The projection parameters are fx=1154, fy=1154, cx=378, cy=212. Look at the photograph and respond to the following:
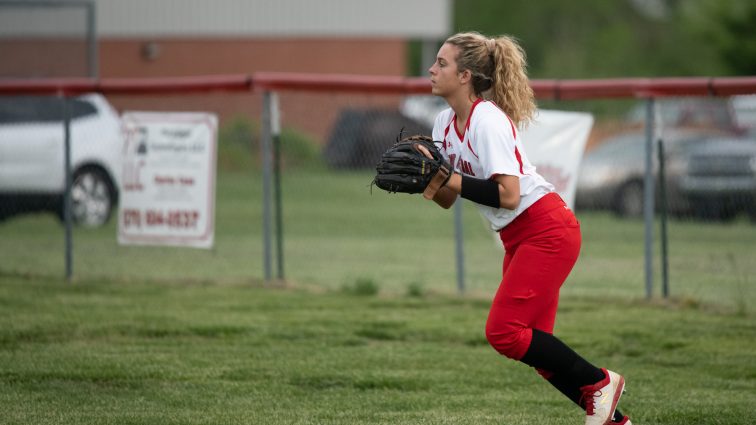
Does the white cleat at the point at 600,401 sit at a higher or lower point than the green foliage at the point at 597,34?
lower

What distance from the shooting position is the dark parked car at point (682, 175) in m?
12.2

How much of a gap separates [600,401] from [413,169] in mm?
1367

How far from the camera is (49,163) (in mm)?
13406

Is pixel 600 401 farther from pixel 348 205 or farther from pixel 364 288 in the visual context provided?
pixel 348 205

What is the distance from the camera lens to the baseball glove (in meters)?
5.15

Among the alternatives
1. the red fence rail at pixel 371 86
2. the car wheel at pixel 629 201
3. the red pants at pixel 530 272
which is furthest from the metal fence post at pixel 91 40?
the red pants at pixel 530 272

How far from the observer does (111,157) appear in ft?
45.2

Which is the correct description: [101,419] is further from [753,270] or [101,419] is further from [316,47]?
[316,47]

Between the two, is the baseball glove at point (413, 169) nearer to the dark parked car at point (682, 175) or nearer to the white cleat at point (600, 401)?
the white cleat at point (600, 401)

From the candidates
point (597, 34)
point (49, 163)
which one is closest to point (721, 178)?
point (49, 163)

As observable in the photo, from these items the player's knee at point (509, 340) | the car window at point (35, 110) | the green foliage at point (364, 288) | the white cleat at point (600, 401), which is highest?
the car window at point (35, 110)

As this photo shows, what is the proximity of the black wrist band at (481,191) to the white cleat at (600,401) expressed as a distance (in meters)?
0.97

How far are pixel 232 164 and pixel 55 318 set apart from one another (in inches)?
186

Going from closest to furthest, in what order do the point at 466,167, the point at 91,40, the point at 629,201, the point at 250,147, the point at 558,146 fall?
the point at 466,167 → the point at 558,146 → the point at 250,147 → the point at 629,201 → the point at 91,40
